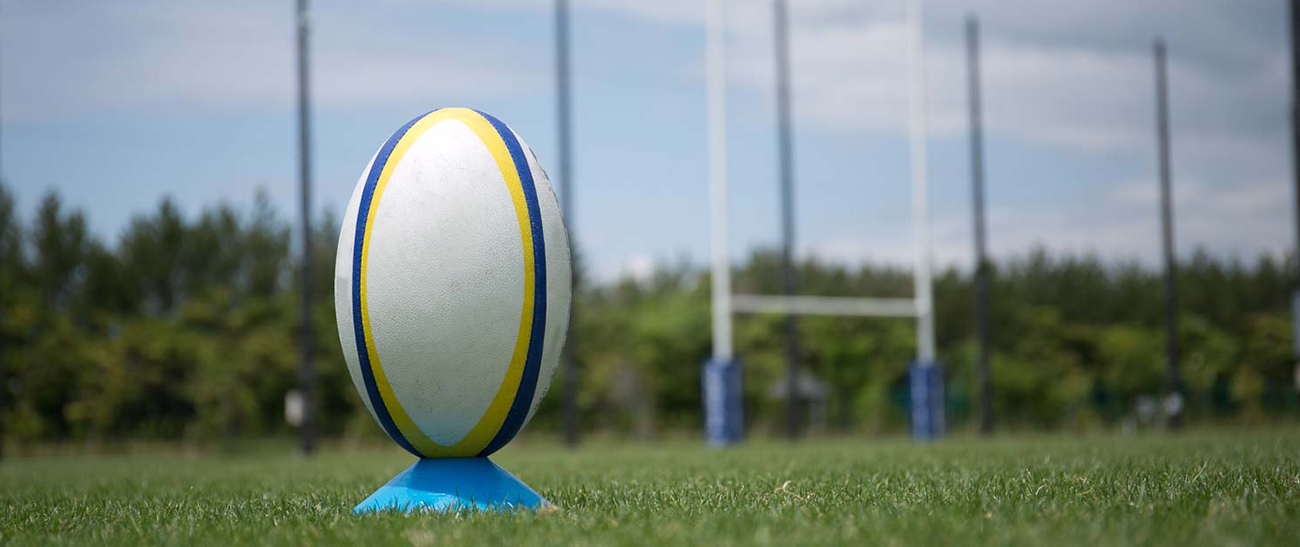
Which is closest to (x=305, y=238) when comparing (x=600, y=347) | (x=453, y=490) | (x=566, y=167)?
(x=566, y=167)

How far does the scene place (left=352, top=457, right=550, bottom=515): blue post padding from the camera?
16.3 ft

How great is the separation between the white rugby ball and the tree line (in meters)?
26.5

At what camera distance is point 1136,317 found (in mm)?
42406

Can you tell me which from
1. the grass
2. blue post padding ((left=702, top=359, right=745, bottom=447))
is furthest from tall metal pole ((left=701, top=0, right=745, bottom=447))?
the grass

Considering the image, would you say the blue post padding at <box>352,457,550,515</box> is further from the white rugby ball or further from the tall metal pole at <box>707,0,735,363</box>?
the tall metal pole at <box>707,0,735,363</box>

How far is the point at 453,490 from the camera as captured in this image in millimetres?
5121

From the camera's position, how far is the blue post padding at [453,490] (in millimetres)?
4953

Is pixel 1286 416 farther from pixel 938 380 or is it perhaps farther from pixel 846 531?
pixel 846 531

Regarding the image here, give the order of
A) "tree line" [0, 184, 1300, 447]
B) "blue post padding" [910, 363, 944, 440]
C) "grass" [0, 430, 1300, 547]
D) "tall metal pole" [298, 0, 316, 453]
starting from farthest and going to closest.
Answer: "tree line" [0, 184, 1300, 447] < "blue post padding" [910, 363, 944, 440] < "tall metal pole" [298, 0, 316, 453] < "grass" [0, 430, 1300, 547]

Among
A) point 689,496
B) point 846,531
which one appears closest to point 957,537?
point 846,531

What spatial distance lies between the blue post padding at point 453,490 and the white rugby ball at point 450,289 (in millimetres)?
95

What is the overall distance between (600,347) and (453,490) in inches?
1245

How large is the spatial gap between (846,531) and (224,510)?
293 cm

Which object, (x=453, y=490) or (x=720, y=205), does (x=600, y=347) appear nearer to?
(x=720, y=205)
